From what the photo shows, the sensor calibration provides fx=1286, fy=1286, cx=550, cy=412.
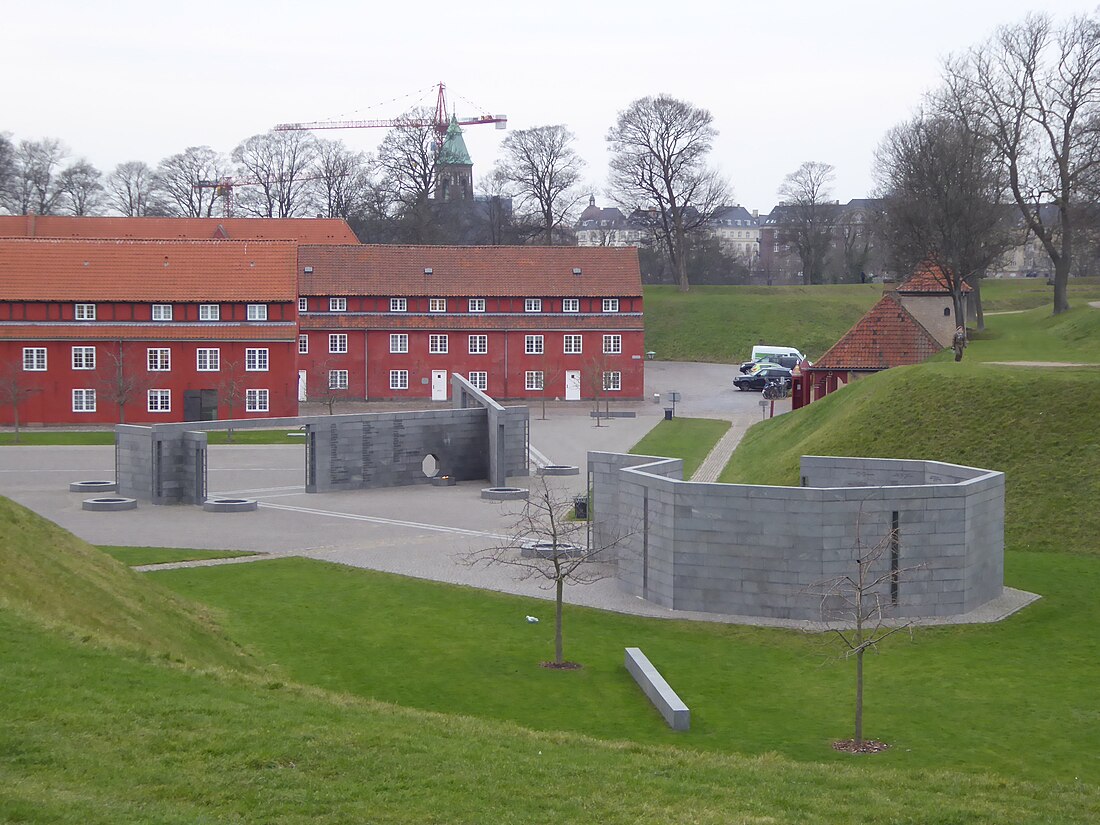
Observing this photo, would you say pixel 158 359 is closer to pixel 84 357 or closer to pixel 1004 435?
pixel 84 357

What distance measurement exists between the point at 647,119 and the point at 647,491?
72.6 metres

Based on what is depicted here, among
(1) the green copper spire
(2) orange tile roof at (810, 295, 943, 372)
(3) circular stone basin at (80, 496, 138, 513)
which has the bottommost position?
(3) circular stone basin at (80, 496, 138, 513)

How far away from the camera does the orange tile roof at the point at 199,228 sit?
8431cm

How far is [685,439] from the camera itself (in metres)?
52.9

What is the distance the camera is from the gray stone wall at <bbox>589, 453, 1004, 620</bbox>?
2386 cm

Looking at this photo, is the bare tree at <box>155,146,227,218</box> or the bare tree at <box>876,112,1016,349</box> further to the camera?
the bare tree at <box>155,146,227,218</box>

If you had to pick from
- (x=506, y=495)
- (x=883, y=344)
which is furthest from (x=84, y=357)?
(x=883, y=344)

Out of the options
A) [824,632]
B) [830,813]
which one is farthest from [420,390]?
[830,813]

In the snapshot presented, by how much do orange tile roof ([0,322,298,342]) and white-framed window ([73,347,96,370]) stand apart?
48 centimetres

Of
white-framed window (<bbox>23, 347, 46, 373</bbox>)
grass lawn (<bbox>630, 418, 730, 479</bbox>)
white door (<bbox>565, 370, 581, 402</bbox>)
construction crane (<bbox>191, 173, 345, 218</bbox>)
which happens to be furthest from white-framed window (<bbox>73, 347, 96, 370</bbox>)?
construction crane (<bbox>191, 173, 345, 218</bbox>)

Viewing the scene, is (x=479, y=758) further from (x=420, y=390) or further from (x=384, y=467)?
(x=420, y=390)

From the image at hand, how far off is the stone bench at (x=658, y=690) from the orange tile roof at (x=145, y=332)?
4387 cm

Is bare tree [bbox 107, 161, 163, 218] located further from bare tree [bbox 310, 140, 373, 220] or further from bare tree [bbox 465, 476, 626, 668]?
bare tree [bbox 465, 476, 626, 668]

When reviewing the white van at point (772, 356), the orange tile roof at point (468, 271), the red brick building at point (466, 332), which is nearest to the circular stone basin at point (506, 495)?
the red brick building at point (466, 332)
